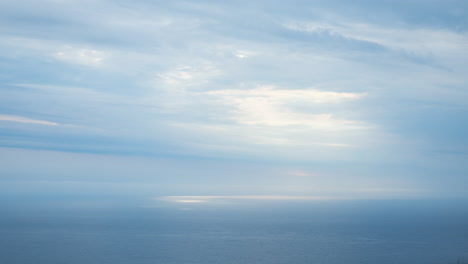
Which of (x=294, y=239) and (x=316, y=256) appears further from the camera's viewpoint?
(x=294, y=239)

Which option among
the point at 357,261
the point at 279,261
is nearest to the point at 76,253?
the point at 279,261

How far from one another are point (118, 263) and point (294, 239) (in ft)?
151

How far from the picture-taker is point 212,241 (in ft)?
306

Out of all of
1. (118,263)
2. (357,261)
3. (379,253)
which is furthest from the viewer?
(379,253)

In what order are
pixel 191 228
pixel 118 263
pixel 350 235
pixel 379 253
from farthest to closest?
pixel 191 228
pixel 350 235
pixel 379 253
pixel 118 263

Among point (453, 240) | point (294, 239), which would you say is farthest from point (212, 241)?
point (453, 240)

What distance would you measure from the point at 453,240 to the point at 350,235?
2494 cm

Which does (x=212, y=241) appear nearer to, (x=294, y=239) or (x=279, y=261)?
(x=294, y=239)

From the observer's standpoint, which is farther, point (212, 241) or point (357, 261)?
point (212, 241)

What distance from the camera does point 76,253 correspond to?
75.3 m

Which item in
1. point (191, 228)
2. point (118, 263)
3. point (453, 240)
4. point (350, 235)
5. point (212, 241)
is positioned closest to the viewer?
point (118, 263)

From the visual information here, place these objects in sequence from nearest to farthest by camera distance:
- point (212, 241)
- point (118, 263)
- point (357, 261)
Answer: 1. point (118, 263)
2. point (357, 261)
3. point (212, 241)

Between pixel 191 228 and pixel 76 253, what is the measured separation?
50096 mm

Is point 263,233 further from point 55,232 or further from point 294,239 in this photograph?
point 55,232
